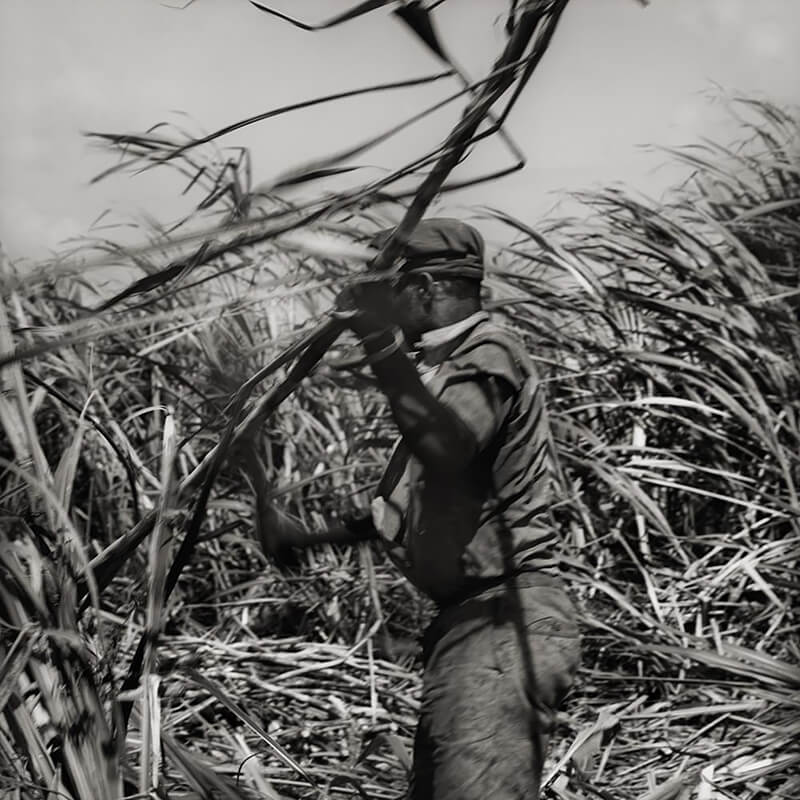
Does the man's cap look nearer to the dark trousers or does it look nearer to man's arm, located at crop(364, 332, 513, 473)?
man's arm, located at crop(364, 332, 513, 473)

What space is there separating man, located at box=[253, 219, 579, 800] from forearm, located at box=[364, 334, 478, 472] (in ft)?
0.21

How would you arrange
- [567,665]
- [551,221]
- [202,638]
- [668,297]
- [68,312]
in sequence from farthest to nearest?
[68,312] < [551,221] < [668,297] < [202,638] < [567,665]

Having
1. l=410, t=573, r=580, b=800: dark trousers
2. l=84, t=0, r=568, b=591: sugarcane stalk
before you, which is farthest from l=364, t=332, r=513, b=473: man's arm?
l=410, t=573, r=580, b=800: dark trousers

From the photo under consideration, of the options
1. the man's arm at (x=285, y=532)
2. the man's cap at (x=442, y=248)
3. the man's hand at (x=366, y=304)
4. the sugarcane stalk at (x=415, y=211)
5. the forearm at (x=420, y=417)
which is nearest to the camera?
the sugarcane stalk at (x=415, y=211)

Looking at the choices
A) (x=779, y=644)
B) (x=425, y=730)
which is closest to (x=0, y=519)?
(x=425, y=730)

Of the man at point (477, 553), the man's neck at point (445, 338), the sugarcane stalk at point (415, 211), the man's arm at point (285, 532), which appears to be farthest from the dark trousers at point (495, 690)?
the sugarcane stalk at point (415, 211)

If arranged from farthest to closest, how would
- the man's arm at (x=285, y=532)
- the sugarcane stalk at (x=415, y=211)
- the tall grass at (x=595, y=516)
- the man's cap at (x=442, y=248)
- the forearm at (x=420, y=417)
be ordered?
the tall grass at (x=595, y=516)
the man's cap at (x=442, y=248)
the man's arm at (x=285, y=532)
the forearm at (x=420, y=417)
the sugarcane stalk at (x=415, y=211)

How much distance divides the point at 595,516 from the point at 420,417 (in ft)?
7.65

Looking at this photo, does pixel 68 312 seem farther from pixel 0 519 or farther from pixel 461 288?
pixel 0 519

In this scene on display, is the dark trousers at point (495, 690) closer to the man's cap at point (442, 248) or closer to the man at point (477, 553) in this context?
the man at point (477, 553)

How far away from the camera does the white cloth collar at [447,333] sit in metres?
2.04

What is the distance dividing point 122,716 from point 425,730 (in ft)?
2.22

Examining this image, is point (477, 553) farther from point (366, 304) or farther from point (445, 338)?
point (366, 304)

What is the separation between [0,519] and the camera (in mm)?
1466
